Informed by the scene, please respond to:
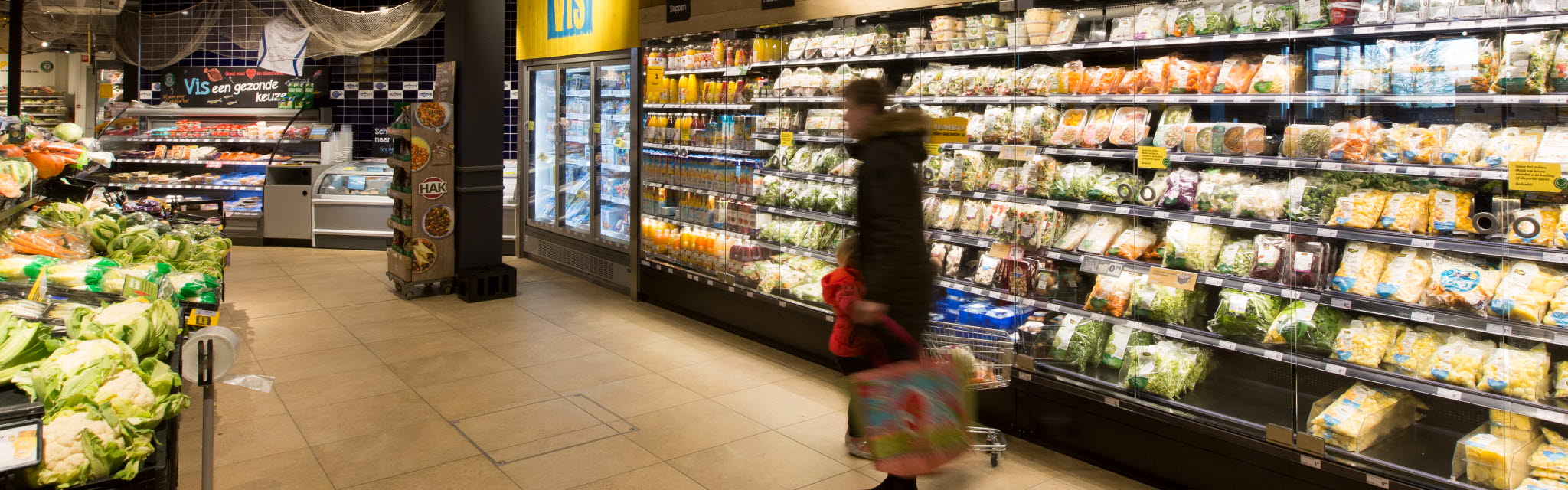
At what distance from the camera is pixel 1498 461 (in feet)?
10.0

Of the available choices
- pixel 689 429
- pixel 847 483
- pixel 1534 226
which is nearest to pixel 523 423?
pixel 689 429

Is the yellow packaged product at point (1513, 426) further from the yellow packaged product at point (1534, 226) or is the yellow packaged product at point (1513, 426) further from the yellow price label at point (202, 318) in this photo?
the yellow price label at point (202, 318)

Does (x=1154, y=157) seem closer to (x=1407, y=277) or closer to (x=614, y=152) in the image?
(x=1407, y=277)

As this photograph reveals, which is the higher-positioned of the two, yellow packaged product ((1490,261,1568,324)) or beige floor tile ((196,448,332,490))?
yellow packaged product ((1490,261,1568,324))

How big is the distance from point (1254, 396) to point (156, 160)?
1179 cm

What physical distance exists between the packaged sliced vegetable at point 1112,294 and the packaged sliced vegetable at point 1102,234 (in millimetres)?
137

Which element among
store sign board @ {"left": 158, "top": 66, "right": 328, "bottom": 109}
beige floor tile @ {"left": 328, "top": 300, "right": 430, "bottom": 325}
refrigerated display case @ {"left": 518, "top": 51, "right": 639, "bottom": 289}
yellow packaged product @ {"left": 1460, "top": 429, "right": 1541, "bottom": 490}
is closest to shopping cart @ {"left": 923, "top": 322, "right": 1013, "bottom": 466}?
yellow packaged product @ {"left": 1460, "top": 429, "right": 1541, "bottom": 490}

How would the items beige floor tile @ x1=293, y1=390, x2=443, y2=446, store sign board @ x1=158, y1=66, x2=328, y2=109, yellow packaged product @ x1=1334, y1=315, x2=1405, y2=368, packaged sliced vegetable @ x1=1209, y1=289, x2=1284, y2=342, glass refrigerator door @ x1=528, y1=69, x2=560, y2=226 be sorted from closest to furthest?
yellow packaged product @ x1=1334, y1=315, x2=1405, y2=368
packaged sliced vegetable @ x1=1209, y1=289, x2=1284, y2=342
beige floor tile @ x1=293, y1=390, x2=443, y2=446
glass refrigerator door @ x1=528, y1=69, x2=560, y2=226
store sign board @ x1=158, y1=66, x2=328, y2=109

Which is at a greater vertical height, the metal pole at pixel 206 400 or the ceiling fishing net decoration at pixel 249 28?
the ceiling fishing net decoration at pixel 249 28

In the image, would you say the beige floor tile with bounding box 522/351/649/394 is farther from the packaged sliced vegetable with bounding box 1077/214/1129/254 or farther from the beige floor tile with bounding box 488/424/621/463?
the packaged sliced vegetable with bounding box 1077/214/1129/254

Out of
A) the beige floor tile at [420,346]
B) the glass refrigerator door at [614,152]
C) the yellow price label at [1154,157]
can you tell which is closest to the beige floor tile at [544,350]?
the beige floor tile at [420,346]

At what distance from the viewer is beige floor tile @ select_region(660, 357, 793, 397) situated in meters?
5.38

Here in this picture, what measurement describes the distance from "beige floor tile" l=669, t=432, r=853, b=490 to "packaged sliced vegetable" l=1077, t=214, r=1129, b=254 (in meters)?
1.55

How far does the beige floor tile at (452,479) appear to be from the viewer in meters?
3.84
